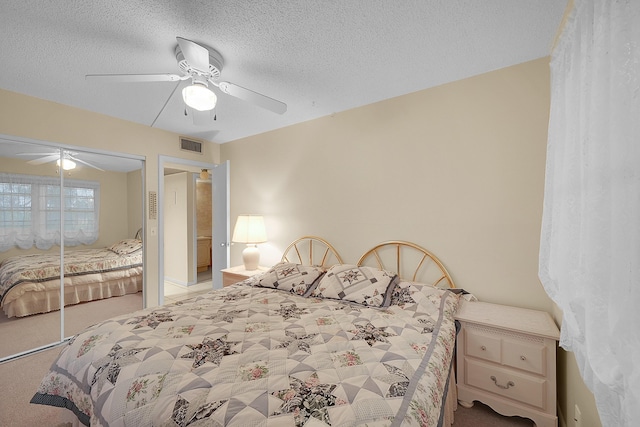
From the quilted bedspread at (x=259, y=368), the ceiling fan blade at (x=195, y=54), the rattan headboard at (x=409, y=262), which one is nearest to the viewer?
the quilted bedspread at (x=259, y=368)

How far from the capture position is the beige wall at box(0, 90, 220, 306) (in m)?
2.54

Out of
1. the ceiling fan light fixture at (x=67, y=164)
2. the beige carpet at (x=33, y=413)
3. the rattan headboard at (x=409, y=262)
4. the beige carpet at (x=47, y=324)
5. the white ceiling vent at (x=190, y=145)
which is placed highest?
the white ceiling vent at (x=190, y=145)

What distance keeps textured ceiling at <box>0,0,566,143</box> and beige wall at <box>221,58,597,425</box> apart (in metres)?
0.25

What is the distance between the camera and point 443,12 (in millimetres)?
1535

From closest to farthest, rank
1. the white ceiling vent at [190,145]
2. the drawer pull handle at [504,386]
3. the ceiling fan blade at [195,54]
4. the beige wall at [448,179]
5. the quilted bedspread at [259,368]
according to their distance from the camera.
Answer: the quilted bedspread at [259,368], the ceiling fan blade at [195,54], the drawer pull handle at [504,386], the beige wall at [448,179], the white ceiling vent at [190,145]

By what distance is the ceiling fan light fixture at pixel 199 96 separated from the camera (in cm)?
181

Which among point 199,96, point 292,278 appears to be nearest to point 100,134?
point 199,96

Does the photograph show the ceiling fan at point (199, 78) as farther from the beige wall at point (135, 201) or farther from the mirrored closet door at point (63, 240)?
the beige wall at point (135, 201)

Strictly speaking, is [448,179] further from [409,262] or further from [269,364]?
[269,364]

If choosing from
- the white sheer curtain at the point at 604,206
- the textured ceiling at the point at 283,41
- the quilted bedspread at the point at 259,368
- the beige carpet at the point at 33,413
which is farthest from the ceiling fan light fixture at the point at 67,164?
the white sheer curtain at the point at 604,206

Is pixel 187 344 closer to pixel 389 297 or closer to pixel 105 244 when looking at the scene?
pixel 389 297

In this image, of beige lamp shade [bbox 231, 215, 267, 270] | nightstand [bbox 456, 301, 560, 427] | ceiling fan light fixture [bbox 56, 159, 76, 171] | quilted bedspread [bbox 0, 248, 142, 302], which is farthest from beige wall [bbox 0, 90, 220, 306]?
nightstand [bbox 456, 301, 560, 427]

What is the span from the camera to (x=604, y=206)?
83 cm

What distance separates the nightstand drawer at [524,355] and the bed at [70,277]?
3.90 m
